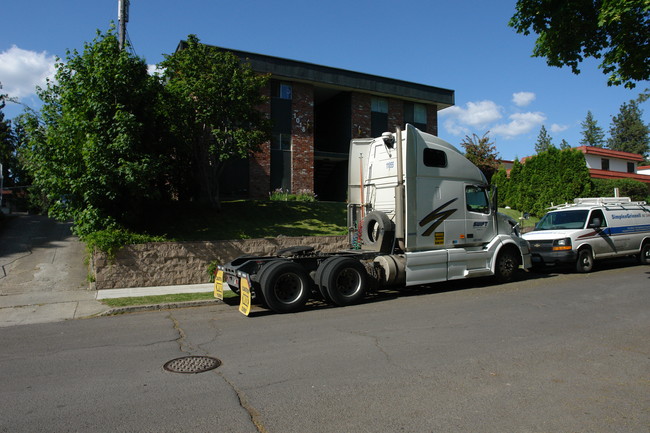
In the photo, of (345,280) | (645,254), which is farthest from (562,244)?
(345,280)

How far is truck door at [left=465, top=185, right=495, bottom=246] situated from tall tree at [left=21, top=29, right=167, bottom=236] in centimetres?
834

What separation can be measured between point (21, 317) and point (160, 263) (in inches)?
154

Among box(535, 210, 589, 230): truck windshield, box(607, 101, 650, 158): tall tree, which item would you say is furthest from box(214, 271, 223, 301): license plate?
box(607, 101, 650, 158): tall tree

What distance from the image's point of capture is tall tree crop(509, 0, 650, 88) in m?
10.9

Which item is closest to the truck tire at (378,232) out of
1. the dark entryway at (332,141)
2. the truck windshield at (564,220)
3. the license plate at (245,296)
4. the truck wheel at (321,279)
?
the truck wheel at (321,279)

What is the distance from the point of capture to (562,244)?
43.9 ft

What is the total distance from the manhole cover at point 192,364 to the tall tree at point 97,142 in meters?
7.46

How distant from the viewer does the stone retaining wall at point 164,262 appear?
39.0 feet

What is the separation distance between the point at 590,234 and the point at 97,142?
1450 centimetres

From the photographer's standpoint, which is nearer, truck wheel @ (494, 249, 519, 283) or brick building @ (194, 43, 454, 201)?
truck wheel @ (494, 249, 519, 283)

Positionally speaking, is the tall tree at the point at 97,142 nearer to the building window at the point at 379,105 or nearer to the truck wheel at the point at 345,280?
the truck wheel at the point at 345,280

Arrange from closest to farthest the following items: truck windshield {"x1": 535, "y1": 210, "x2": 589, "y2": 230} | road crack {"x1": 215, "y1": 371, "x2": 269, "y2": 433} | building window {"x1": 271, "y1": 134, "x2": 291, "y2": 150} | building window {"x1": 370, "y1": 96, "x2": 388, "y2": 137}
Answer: road crack {"x1": 215, "y1": 371, "x2": 269, "y2": 433} < truck windshield {"x1": 535, "y1": 210, "x2": 589, "y2": 230} < building window {"x1": 271, "y1": 134, "x2": 291, "y2": 150} < building window {"x1": 370, "y1": 96, "x2": 388, "y2": 137}

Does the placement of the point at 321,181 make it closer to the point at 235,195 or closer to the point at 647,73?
the point at 235,195

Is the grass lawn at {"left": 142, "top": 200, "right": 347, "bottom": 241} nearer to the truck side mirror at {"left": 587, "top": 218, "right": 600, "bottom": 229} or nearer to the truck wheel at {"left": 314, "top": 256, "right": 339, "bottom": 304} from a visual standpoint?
the truck wheel at {"left": 314, "top": 256, "right": 339, "bottom": 304}
